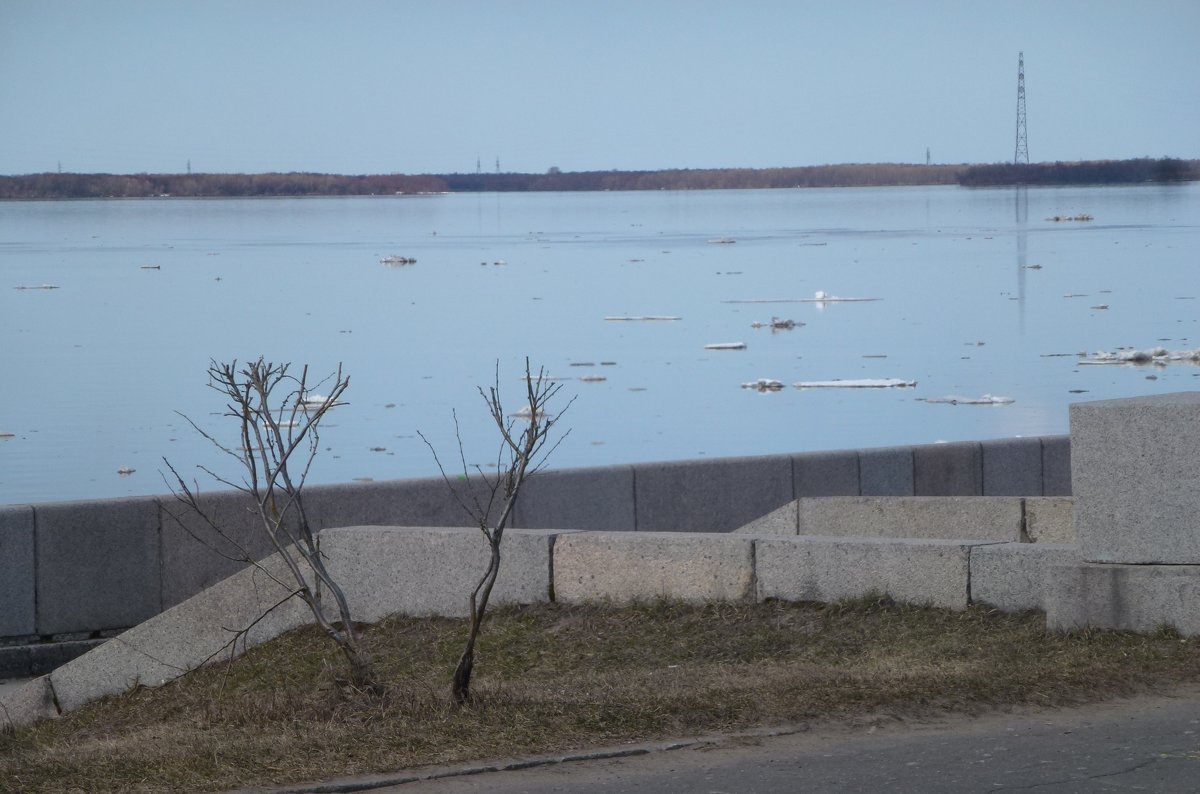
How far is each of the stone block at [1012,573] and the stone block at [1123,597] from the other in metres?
0.23

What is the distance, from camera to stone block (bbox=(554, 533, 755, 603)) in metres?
9.10

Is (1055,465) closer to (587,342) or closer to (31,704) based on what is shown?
(31,704)

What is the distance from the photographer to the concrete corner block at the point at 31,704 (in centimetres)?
1097

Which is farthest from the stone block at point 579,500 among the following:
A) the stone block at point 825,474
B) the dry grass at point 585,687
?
the dry grass at point 585,687

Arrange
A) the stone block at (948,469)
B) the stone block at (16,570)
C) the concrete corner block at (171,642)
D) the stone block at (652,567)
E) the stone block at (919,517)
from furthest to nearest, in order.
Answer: the stone block at (948,469), the stone block at (16,570), the stone block at (919,517), the concrete corner block at (171,642), the stone block at (652,567)

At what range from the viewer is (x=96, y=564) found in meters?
12.0

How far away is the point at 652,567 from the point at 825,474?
218 inches

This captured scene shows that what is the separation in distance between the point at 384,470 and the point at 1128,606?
17.6 meters

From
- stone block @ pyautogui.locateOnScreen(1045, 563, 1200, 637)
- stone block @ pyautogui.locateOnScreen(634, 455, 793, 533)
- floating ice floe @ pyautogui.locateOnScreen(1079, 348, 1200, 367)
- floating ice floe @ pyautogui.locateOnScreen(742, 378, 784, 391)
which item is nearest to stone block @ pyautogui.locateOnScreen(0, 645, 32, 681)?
stone block @ pyautogui.locateOnScreen(634, 455, 793, 533)

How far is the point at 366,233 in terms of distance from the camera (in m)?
160

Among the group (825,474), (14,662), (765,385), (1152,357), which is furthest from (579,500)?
(1152,357)

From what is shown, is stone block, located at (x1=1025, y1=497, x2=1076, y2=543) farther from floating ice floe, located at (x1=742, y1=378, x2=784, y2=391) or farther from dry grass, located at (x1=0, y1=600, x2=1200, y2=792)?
floating ice floe, located at (x1=742, y1=378, x2=784, y2=391)

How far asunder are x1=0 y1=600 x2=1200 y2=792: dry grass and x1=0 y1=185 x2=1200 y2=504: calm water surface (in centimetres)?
1357

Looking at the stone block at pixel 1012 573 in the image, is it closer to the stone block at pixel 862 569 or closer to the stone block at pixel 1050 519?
the stone block at pixel 862 569
